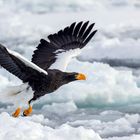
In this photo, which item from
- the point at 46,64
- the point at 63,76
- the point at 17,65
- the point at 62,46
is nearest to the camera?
the point at 17,65

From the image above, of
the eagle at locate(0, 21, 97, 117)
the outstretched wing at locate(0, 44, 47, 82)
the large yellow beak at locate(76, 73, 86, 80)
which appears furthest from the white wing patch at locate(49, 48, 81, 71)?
the outstretched wing at locate(0, 44, 47, 82)

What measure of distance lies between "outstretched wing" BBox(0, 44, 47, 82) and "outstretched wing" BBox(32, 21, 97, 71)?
6.28 feet

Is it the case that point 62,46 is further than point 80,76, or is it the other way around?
point 62,46

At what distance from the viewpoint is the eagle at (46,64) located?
16.0 m

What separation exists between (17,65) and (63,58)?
10.9 ft

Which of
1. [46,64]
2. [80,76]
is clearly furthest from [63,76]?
[46,64]

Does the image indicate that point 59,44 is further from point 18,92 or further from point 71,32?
point 18,92

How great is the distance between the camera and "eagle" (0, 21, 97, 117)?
16000 millimetres

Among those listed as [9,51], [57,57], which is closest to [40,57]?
[57,57]

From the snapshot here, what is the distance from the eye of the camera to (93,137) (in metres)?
18.3

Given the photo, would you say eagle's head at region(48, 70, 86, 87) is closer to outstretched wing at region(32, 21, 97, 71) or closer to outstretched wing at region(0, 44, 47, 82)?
outstretched wing at region(0, 44, 47, 82)

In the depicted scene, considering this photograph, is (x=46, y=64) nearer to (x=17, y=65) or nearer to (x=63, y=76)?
(x=63, y=76)

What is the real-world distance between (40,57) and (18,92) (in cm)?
216

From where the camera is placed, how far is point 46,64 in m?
18.7
